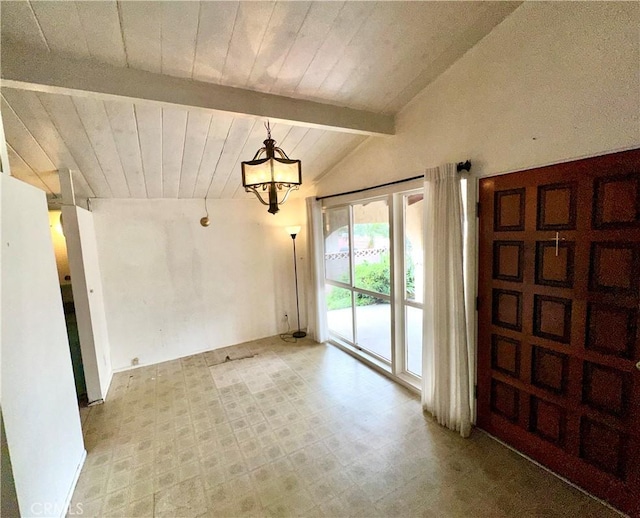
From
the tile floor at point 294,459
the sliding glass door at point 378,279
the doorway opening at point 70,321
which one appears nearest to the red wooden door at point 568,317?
the tile floor at point 294,459

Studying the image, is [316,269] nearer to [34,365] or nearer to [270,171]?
[270,171]

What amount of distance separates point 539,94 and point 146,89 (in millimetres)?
2416

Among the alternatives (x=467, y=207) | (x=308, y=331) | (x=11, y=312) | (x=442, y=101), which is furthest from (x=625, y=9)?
(x=308, y=331)

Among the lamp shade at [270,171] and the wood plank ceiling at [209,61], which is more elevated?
the wood plank ceiling at [209,61]

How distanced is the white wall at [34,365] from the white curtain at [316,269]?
277 centimetres

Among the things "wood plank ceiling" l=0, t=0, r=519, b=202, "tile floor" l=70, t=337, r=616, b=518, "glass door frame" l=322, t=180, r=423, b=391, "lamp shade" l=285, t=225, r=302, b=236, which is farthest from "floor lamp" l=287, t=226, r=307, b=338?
"wood plank ceiling" l=0, t=0, r=519, b=202

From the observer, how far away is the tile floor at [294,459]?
1.75 meters

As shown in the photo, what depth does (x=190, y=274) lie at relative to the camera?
4.00 m

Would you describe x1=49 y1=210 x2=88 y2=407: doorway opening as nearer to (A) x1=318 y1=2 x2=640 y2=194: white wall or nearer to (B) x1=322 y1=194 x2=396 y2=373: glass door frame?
(B) x1=322 y1=194 x2=396 y2=373: glass door frame

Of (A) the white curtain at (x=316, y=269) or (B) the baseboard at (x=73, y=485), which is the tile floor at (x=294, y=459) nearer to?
(B) the baseboard at (x=73, y=485)

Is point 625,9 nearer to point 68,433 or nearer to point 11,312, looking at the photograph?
point 11,312

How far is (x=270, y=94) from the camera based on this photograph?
2.16 metres

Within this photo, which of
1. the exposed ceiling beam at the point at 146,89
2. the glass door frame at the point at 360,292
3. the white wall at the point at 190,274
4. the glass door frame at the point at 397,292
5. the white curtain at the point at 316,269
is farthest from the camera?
the white curtain at the point at 316,269

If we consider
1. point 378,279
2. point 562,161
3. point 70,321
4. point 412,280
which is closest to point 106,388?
point 70,321
